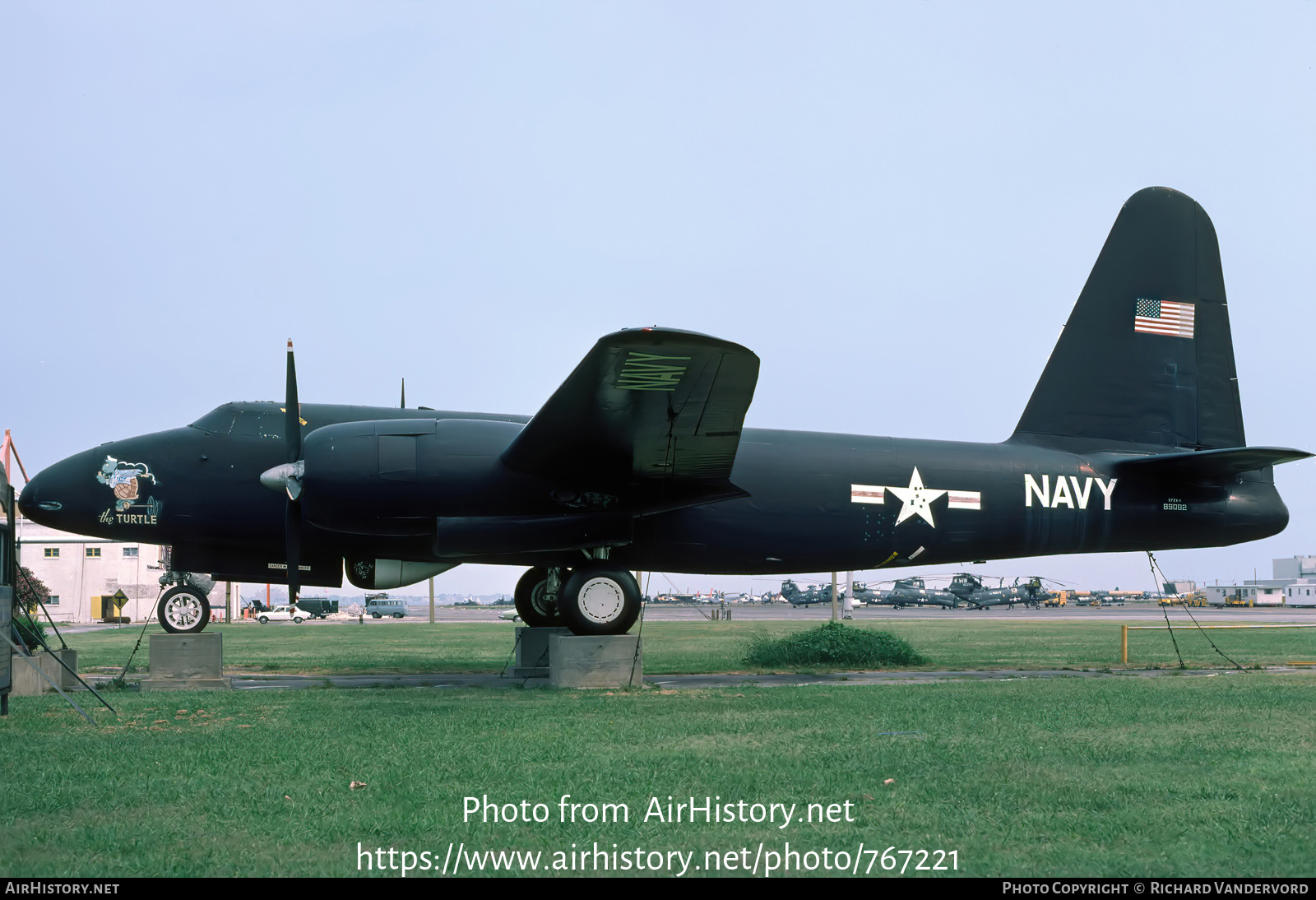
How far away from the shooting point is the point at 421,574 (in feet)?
55.8

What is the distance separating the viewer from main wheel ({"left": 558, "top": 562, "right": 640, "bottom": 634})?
15211 millimetres

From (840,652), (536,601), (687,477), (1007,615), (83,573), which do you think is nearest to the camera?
(687,477)

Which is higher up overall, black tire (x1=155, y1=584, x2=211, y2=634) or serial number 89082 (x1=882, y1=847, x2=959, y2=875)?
Result: serial number 89082 (x1=882, y1=847, x2=959, y2=875)

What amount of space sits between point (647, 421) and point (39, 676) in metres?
9.17

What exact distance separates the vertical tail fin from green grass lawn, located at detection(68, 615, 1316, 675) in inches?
176

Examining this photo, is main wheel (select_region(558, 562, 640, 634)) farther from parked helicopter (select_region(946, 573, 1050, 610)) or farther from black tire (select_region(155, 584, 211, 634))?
parked helicopter (select_region(946, 573, 1050, 610))

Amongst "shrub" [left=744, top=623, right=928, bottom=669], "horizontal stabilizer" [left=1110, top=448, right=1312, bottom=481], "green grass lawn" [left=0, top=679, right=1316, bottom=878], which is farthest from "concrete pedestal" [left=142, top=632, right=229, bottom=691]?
"horizontal stabilizer" [left=1110, top=448, right=1312, bottom=481]

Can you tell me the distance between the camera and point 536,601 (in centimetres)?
1825

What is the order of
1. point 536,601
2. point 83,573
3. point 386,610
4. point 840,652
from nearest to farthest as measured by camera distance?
1. point 536,601
2. point 840,652
3. point 83,573
4. point 386,610

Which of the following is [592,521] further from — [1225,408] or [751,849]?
[1225,408]

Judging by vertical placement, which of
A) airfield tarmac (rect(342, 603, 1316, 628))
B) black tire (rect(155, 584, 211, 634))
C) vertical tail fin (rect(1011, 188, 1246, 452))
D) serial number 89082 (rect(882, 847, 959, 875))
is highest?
vertical tail fin (rect(1011, 188, 1246, 452))

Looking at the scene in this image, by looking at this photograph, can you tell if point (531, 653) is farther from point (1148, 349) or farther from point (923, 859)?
point (1148, 349)

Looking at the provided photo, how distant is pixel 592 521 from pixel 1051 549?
8.61m

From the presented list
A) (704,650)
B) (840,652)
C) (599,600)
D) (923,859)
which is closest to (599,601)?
(599,600)
